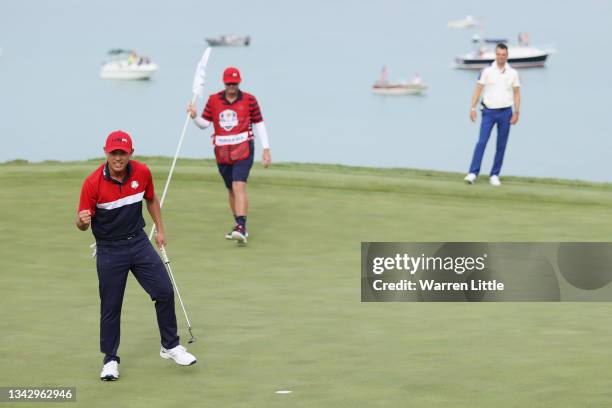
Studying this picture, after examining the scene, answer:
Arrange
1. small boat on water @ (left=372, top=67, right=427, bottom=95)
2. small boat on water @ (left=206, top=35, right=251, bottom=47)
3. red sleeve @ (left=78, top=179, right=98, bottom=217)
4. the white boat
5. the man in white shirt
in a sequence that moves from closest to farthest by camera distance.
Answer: red sleeve @ (left=78, top=179, right=98, bottom=217)
the man in white shirt
small boat on water @ (left=372, top=67, right=427, bottom=95)
small boat on water @ (left=206, top=35, right=251, bottom=47)
the white boat

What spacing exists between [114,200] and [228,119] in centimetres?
512

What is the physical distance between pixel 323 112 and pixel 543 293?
2079 inches

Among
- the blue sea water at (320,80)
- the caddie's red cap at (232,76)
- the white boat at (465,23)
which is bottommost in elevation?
the blue sea water at (320,80)

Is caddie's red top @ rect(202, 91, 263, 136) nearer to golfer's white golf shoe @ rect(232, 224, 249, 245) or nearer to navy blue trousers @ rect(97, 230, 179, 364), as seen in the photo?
golfer's white golf shoe @ rect(232, 224, 249, 245)

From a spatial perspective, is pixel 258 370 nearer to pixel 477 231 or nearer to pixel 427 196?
pixel 477 231

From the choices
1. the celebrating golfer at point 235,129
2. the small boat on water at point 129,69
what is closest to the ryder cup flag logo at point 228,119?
the celebrating golfer at point 235,129

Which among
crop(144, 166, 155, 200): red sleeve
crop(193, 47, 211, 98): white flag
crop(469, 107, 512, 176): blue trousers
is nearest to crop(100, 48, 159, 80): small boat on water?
crop(469, 107, 512, 176): blue trousers

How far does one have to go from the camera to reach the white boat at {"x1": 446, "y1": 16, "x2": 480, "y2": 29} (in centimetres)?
11644

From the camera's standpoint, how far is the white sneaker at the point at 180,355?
310 inches

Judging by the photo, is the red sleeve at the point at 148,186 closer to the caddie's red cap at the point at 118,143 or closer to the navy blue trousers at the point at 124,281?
the navy blue trousers at the point at 124,281

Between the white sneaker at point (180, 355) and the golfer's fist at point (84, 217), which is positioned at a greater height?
the golfer's fist at point (84, 217)

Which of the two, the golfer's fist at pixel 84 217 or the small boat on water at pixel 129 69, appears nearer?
the golfer's fist at pixel 84 217

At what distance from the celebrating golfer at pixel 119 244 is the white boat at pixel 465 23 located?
362 feet

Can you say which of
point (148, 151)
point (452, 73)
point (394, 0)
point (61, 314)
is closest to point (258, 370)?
point (61, 314)
